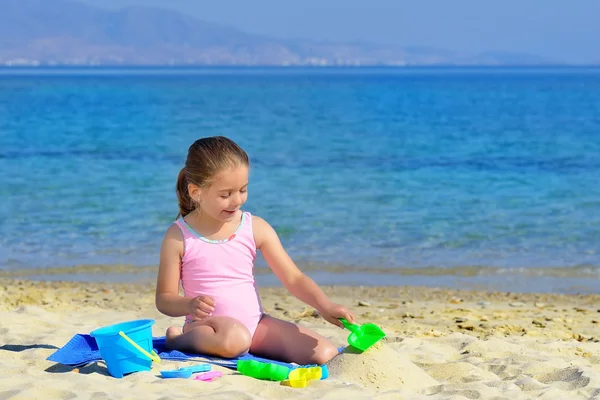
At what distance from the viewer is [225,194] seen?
431 centimetres

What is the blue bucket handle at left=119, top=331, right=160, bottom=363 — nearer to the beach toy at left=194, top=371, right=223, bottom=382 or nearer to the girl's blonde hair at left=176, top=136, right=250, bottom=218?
the beach toy at left=194, top=371, right=223, bottom=382

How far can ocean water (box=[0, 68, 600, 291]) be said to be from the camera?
8.95m

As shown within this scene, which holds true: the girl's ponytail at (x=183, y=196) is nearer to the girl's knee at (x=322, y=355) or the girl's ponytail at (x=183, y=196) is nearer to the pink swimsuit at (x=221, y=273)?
the pink swimsuit at (x=221, y=273)

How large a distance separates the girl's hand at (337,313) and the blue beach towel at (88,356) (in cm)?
29

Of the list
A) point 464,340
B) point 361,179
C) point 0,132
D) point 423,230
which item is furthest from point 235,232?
point 0,132

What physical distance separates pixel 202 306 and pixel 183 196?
686mm

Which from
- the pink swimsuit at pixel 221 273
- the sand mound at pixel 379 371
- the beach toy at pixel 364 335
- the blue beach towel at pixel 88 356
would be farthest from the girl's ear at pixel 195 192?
the sand mound at pixel 379 371

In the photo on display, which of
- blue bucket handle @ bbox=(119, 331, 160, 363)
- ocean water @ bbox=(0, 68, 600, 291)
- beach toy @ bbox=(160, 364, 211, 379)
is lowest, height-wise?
ocean water @ bbox=(0, 68, 600, 291)

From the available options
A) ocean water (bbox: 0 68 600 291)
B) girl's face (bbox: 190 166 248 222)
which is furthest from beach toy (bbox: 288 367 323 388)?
ocean water (bbox: 0 68 600 291)

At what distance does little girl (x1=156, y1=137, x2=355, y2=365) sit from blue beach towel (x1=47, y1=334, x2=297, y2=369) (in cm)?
5

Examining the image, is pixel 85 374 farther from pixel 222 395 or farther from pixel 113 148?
pixel 113 148

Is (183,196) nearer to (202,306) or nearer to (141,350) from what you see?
(202,306)

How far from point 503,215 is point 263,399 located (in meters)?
8.20

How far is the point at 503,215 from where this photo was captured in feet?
37.4
